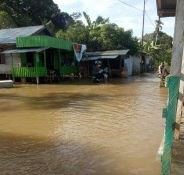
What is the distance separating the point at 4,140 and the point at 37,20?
3975 centimetres

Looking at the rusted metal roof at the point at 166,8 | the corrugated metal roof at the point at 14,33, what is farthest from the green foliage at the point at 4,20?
the rusted metal roof at the point at 166,8

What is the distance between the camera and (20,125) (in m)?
9.31

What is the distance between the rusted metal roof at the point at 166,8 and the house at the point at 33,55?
46.9ft

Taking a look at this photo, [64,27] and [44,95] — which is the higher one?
[64,27]

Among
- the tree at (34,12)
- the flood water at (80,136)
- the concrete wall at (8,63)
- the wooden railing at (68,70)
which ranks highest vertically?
the tree at (34,12)

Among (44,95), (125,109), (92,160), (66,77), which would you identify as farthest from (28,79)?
(92,160)

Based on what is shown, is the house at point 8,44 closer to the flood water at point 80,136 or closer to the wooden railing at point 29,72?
the wooden railing at point 29,72

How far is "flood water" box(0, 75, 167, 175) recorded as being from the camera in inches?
232

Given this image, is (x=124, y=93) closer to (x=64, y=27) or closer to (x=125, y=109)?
(x=125, y=109)

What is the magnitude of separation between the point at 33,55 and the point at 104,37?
9.63 metres

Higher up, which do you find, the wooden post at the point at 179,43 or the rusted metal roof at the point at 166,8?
the rusted metal roof at the point at 166,8

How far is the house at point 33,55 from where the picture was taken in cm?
2219

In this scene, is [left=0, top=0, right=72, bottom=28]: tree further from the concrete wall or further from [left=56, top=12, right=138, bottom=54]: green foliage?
the concrete wall

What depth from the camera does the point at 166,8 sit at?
7.86m
